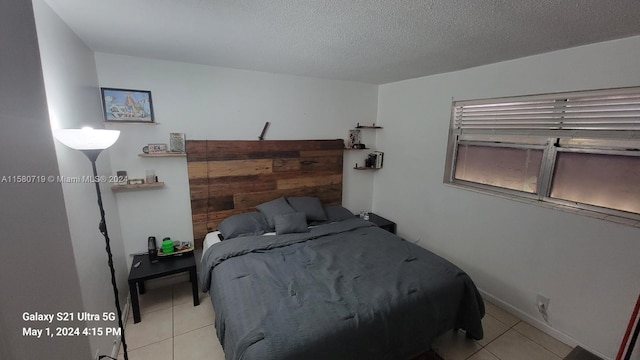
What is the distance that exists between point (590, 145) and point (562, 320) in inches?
55.3

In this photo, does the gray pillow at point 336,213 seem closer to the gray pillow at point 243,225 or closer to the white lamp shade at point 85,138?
the gray pillow at point 243,225

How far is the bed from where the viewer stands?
55.4 inches

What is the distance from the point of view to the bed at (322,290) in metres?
1.41

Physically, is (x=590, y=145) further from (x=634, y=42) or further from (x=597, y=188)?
(x=634, y=42)

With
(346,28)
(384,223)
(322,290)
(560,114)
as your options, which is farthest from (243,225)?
(560,114)

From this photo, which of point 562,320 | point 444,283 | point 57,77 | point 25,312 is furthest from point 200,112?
point 562,320

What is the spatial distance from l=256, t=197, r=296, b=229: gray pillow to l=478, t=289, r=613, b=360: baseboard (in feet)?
7.30

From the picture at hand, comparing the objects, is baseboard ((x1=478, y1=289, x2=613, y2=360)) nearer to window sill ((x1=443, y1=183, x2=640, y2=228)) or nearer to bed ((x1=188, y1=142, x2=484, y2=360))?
bed ((x1=188, y1=142, x2=484, y2=360))

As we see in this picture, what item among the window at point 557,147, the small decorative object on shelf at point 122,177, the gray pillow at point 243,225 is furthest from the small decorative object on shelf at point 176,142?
the window at point 557,147

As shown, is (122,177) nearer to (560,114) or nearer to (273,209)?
(273,209)

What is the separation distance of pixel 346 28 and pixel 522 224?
220 centimetres

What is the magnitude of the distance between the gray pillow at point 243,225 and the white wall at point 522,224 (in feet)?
6.14

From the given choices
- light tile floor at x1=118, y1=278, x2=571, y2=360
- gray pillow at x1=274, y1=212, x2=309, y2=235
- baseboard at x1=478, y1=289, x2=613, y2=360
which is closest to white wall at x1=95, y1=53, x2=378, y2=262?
light tile floor at x1=118, y1=278, x2=571, y2=360

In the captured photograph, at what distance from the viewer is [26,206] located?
1.18 m
